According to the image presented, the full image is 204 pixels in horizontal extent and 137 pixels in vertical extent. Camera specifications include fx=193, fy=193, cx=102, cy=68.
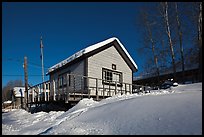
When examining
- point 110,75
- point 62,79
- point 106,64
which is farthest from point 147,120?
point 62,79

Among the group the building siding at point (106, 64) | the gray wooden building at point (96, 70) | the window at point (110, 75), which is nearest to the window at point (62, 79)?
the gray wooden building at point (96, 70)

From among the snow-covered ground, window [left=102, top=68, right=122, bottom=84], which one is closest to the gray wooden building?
window [left=102, top=68, right=122, bottom=84]

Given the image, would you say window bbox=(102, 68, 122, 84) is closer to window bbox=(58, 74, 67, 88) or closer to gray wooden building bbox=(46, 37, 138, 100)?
gray wooden building bbox=(46, 37, 138, 100)

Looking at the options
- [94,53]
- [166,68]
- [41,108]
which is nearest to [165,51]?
[166,68]

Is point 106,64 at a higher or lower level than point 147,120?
higher

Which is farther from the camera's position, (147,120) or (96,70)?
(96,70)

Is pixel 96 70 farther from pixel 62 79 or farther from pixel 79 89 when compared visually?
pixel 62 79

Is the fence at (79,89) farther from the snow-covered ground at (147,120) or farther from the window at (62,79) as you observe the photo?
the snow-covered ground at (147,120)

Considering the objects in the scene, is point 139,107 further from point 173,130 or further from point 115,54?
point 115,54

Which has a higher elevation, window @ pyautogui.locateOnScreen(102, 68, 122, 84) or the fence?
window @ pyautogui.locateOnScreen(102, 68, 122, 84)

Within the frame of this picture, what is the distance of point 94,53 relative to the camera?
14.1m

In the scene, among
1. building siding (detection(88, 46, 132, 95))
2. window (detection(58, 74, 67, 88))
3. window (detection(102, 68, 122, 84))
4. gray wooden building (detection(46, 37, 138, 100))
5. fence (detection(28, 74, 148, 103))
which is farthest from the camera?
window (detection(58, 74, 67, 88))

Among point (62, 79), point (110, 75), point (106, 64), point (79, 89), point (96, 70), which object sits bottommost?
point (79, 89)

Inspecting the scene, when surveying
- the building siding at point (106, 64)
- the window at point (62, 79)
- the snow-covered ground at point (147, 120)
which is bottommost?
the snow-covered ground at point (147, 120)
